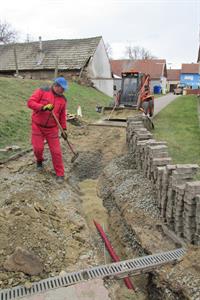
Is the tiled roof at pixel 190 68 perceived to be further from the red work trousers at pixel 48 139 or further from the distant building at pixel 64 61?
the red work trousers at pixel 48 139

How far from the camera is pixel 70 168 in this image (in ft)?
24.6

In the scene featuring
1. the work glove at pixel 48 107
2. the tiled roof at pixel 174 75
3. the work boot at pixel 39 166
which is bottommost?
the tiled roof at pixel 174 75

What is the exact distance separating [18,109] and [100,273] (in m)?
8.75

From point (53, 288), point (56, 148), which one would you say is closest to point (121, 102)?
point (56, 148)

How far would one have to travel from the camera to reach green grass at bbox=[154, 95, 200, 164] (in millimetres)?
7332

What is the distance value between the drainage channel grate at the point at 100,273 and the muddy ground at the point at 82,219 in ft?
0.34

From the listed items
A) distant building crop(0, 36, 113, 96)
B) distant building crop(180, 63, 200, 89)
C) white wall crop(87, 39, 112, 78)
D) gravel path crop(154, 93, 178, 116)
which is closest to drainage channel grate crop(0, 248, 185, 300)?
gravel path crop(154, 93, 178, 116)

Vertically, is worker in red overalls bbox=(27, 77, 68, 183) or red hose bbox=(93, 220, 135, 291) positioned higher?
worker in red overalls bbox=(27, 77, 68, 183)

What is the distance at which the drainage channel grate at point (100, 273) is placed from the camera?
11.4 ft

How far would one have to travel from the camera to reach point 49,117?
613 cm

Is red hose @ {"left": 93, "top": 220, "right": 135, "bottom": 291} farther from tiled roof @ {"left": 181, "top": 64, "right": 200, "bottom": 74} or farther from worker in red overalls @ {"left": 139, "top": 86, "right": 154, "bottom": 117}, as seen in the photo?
tiled roof @ {"left": 181, "top": 64, "right": 200, "bottom": 74}

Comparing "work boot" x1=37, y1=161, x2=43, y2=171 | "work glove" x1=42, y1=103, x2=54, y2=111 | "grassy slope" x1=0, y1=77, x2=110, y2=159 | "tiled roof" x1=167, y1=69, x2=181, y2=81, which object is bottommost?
"tiled roof" x1=167, y1=69, x2=181, y2=81

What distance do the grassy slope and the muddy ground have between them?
156 centimetres

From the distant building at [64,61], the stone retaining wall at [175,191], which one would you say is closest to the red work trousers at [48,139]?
the stone retaining wall at [175,191]
